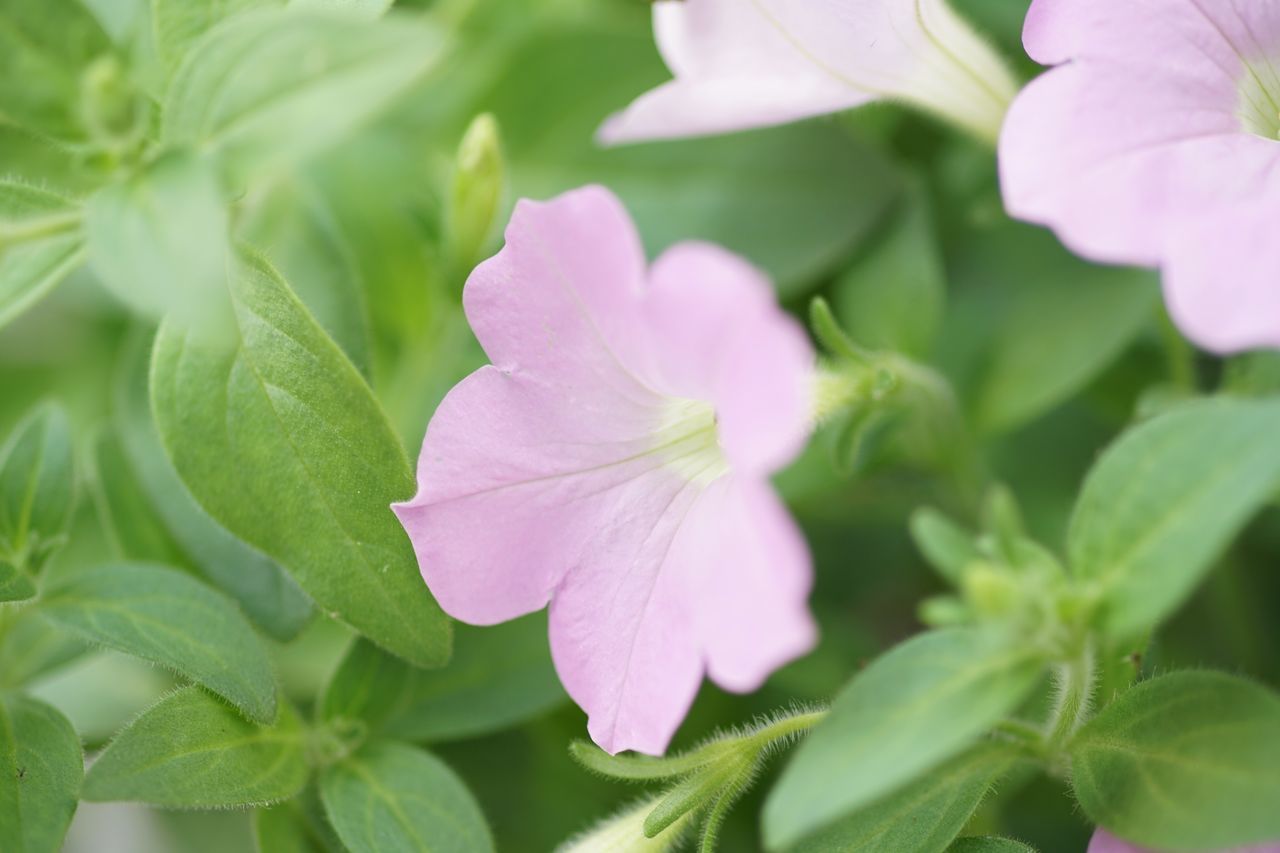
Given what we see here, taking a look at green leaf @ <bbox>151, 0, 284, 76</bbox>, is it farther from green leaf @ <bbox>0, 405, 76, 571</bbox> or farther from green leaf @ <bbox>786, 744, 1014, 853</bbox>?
green leaf @ <bbox>786, 744, 1014, 853</bbox>

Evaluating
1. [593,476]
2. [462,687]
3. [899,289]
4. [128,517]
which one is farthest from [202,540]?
[899,289]

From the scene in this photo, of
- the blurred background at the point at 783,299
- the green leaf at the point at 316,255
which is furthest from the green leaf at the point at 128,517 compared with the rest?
the green leaf at the point at 316,255

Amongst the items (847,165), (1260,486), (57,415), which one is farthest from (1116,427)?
(57,415)

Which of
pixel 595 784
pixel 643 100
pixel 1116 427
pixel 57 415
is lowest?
pixel 595 784

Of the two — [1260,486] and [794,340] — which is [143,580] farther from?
[1260,486]

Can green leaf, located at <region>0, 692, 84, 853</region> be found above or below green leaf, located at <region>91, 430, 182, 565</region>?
above

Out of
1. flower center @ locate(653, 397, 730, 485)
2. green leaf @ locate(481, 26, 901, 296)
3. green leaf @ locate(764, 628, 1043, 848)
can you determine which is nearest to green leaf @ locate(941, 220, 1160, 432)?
green leaf @ locate(481, 26, 901, 296)

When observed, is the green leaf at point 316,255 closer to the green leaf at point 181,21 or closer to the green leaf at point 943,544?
the green leaf at point 181,21
